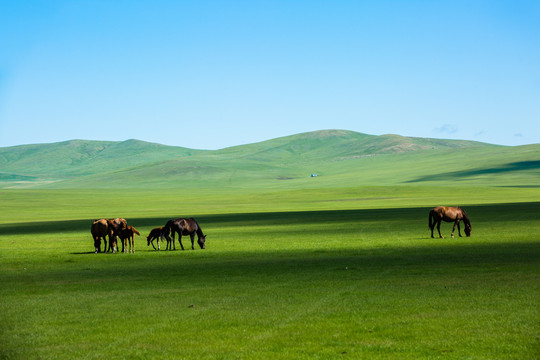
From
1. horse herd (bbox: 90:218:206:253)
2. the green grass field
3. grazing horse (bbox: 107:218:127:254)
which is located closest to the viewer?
the green grass field

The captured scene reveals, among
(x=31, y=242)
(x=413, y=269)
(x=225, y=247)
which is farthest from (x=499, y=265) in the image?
(x=31, y=242)

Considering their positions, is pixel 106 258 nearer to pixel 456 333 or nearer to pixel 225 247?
pixel 225 247

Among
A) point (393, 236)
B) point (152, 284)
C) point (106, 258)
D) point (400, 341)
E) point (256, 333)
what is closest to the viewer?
point (400, 341)

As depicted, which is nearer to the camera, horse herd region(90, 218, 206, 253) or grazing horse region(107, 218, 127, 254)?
grazing horse region(107, 218, 127, 254)

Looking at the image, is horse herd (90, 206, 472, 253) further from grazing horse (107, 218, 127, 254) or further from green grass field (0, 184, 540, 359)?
green grass field (0, 184, 540, 359)

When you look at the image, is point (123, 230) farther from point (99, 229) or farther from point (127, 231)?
point (99, 229)

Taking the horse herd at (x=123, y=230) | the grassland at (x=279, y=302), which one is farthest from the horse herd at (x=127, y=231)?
the grassland at (x=279, y=302)

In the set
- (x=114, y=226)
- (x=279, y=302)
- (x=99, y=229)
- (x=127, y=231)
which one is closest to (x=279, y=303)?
(x=279, y=302)

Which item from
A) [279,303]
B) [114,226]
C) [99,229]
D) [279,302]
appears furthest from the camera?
[99,229]

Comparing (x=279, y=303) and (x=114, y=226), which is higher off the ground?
(x=114, y=226)

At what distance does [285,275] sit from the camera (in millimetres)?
20281

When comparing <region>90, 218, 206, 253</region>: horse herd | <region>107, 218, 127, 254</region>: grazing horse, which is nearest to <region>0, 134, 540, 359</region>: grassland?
<region>90, 218, 206, 253</region>: horse herd

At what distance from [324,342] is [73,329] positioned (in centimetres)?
495

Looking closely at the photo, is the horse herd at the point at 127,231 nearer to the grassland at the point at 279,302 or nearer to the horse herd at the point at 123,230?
the horse herd at the point at 123,230
